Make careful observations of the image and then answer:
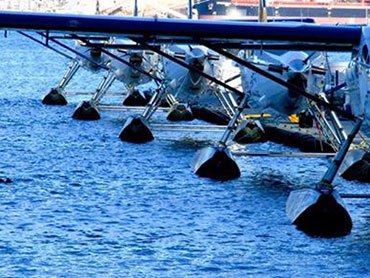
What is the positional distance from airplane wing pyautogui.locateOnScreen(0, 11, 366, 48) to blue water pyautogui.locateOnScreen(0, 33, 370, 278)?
2.69 metres

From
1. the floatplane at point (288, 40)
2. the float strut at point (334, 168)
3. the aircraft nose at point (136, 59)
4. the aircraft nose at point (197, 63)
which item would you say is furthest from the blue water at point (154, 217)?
the aircraft nose at point (136, 59)

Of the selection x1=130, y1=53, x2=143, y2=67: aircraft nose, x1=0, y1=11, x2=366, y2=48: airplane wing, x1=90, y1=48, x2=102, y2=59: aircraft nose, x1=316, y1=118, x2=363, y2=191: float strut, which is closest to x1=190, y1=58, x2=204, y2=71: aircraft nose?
x1=0, y1=11, x2=366, y2=48: airplane wing

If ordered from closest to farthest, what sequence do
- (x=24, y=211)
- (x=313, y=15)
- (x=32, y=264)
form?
1. (x=32, y=264)
2. (x=24, y=211)
3. (x=313, y=15)

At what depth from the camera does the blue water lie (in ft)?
56.2

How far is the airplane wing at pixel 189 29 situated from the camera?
769 inches

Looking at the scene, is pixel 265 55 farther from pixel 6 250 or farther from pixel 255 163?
pixel 6 250

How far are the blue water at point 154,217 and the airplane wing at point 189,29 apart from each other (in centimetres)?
269

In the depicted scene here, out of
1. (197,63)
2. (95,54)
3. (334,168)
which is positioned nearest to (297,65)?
(334,168)

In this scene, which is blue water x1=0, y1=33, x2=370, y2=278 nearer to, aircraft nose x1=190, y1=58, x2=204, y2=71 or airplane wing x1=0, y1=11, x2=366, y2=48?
aircraft nose x1=190, y1=58, x2=204, y2=71

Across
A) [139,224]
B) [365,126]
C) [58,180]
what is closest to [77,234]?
[139,224]

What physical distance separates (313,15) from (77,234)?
12769cm

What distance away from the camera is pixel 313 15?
14500 cm

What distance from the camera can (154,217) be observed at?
20578 mm

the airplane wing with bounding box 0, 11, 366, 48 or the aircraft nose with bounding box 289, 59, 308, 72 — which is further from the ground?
the airplane wing with bounding box 0, 11, 366, 48
